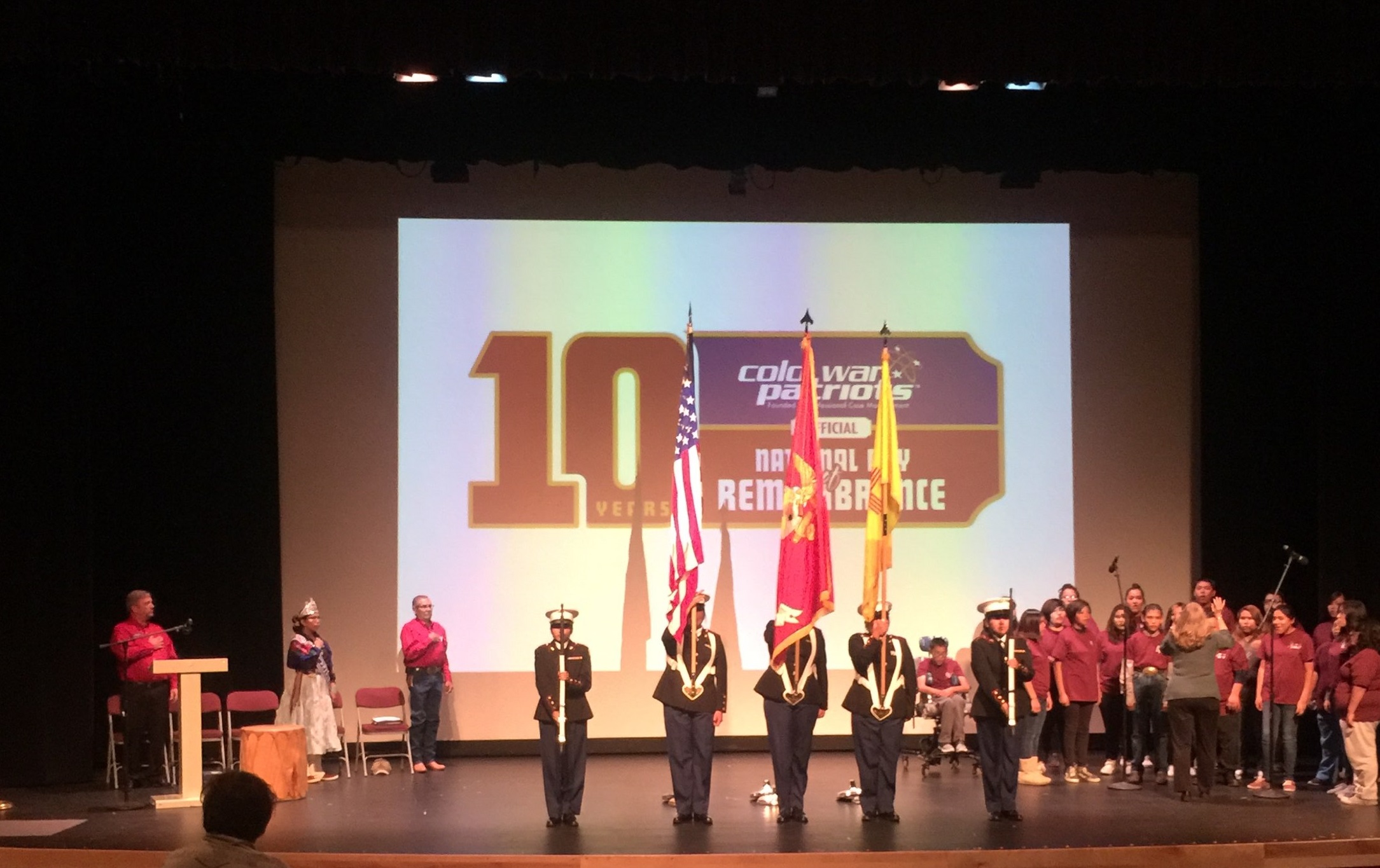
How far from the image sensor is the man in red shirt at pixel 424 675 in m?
11.6

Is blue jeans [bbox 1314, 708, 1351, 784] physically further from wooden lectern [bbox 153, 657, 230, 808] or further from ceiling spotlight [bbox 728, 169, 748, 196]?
wooden lectern [bbox 153, 657, 230, 808]

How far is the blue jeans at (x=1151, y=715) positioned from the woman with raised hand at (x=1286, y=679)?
64 cm

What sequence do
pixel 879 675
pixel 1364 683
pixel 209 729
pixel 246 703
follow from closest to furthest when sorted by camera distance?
pixel 879 675
pixel 1364 683
pixel 246 703
pixel 209 729

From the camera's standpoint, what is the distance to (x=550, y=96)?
1164cm

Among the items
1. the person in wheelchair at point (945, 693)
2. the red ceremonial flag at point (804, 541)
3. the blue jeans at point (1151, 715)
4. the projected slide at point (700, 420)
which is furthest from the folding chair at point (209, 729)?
the blue jeans at point (1151, 715)

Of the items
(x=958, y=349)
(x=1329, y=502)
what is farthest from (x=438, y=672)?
(x=1329, y=502)

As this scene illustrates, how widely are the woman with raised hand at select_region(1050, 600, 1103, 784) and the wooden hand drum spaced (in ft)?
17.8

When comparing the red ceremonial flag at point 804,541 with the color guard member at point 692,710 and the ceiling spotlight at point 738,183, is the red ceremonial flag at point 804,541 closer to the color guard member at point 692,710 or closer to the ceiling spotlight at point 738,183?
the color guard member at point 692,710

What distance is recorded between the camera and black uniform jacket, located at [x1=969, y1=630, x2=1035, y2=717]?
9273mm

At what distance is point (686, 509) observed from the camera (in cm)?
1054

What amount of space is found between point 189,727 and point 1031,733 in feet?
19.3

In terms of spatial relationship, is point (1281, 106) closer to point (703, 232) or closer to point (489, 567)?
point (703, 232)

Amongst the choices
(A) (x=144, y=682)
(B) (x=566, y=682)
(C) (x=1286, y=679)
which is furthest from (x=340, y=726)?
(C) (x=1286, y=679)

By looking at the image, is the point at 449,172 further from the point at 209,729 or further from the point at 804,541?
the point at 209,729
